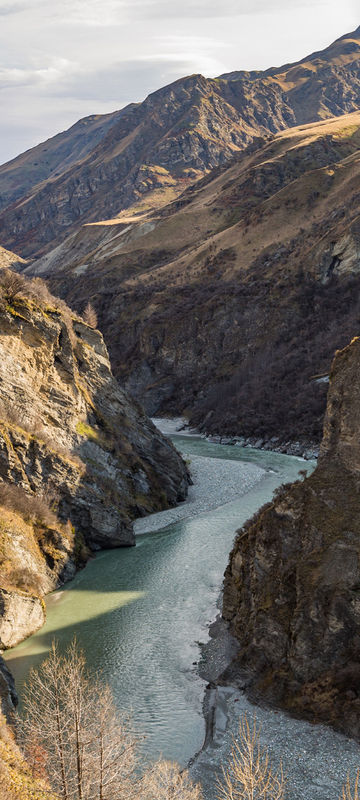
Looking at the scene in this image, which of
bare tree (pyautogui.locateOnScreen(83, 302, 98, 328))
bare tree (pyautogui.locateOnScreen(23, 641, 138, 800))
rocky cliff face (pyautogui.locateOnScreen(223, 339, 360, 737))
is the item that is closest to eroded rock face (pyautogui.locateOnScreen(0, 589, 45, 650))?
rocky cliff face (pyautogui.locateOnScreen(223, 339, 360, 737))

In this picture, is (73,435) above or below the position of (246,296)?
below

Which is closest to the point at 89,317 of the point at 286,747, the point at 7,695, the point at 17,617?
the point at 17,617

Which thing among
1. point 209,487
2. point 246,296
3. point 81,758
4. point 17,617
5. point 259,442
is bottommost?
point 259,442

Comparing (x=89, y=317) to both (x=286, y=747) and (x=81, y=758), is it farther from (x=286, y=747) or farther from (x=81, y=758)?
(x=81, y=758)

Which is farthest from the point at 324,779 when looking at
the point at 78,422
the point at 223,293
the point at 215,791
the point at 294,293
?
the point at 223,293

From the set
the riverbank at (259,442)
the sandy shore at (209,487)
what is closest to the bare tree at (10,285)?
the sandy shore at (209,487)

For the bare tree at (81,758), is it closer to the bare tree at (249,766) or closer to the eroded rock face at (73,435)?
the bare tree at (249,766)
